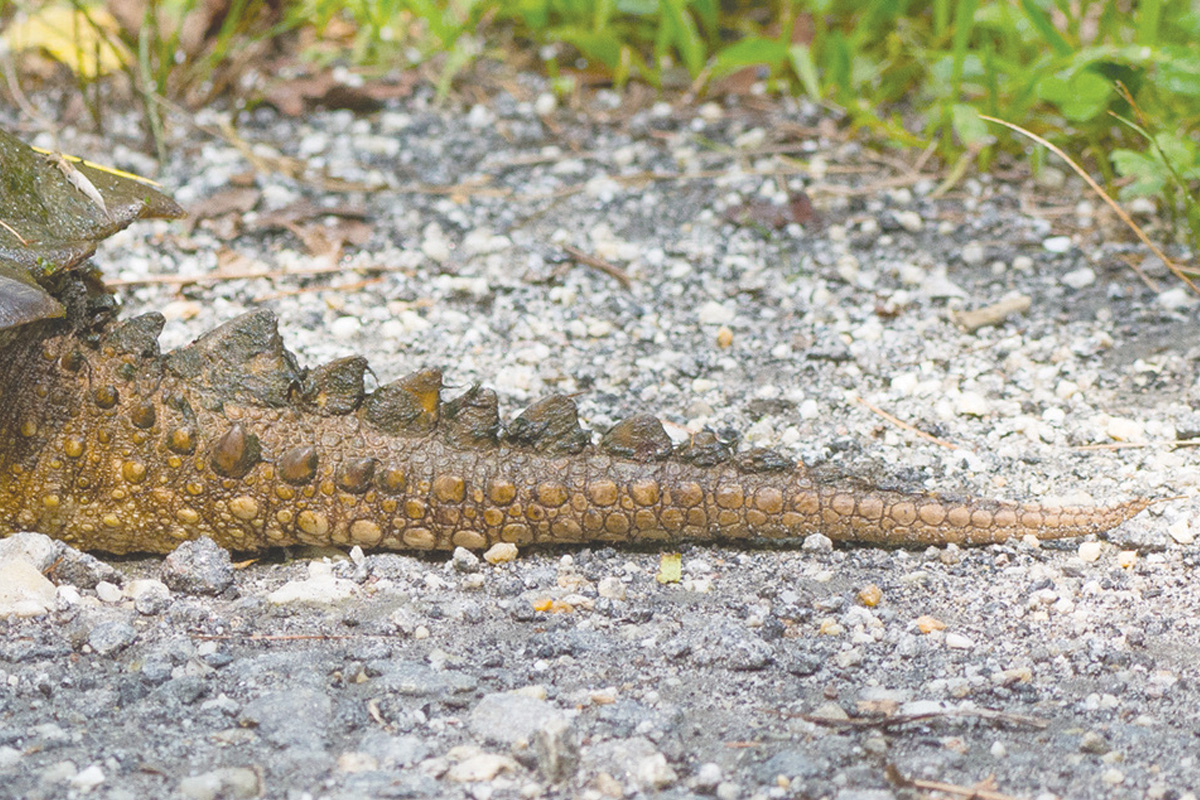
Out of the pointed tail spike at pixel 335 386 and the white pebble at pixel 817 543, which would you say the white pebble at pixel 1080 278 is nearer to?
the white pebble at pixel 817 543

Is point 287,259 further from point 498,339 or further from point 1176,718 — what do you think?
point 1176,718

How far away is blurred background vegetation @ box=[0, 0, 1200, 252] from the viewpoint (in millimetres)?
4164

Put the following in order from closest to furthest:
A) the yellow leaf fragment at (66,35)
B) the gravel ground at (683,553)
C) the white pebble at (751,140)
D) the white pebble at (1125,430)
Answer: the gravel ground at (683,553), the white pebble at (1125,430), the white pebble at (751,140), the yellow leaf fragment at (66,35)

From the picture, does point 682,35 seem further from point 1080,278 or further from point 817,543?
point 817,543

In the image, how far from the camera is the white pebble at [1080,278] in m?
3.85

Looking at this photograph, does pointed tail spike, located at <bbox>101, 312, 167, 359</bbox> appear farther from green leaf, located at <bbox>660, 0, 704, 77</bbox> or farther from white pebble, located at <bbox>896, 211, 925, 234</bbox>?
green leaf, located at <bbox>660, 0, 704, 77</bbox>

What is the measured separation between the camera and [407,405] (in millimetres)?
2578

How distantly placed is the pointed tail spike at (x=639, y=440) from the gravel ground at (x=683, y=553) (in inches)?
9.7

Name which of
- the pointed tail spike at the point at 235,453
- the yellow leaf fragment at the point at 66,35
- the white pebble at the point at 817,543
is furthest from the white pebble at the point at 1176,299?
the yellow leaf fragment at the point at 66,35

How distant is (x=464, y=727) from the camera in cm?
208

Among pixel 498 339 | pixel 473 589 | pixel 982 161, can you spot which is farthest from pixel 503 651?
pixel 982 161

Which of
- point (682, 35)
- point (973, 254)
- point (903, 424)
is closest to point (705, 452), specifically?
point (903, 424)

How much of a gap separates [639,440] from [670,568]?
29 cm

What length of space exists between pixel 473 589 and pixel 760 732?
0.76 metres
